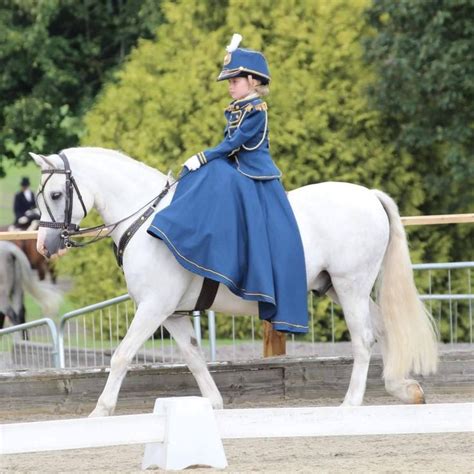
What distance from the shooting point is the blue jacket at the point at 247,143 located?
8.53m

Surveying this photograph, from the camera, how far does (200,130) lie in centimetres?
1519

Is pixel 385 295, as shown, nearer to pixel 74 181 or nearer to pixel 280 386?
pixel 280 386

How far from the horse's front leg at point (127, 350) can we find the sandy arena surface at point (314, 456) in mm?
307

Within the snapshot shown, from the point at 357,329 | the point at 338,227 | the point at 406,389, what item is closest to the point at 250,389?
the point at 357,329

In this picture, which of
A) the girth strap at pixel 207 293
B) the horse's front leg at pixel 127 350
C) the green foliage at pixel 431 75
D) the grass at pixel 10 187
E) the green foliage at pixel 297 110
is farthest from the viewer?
the grass at pixel 10 187

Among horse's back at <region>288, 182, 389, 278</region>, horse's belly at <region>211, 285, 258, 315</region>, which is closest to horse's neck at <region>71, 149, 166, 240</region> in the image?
horse's belly at <region>211, 285, 258, 315</region>

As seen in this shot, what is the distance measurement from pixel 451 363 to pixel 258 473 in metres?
3.41

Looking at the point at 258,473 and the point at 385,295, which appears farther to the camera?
the point at 385,295

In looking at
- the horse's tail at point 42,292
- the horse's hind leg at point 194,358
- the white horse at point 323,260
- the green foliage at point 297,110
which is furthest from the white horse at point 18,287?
the white horse at point 323,260

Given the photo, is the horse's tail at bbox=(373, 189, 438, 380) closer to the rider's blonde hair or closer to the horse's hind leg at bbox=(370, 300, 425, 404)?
the horse's hind leg at bbox=(370, 300, 425, 404)

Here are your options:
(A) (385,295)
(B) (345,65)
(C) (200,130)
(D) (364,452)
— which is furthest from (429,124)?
(D) (364,452)

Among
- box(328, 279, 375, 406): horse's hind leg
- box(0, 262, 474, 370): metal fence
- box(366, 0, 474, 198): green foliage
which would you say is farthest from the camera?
box(366, 0, 474, 198): green foliage

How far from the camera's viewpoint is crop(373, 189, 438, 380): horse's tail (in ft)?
29.4

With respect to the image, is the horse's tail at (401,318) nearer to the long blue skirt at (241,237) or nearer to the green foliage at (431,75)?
the long blue skirt at (241,237)
